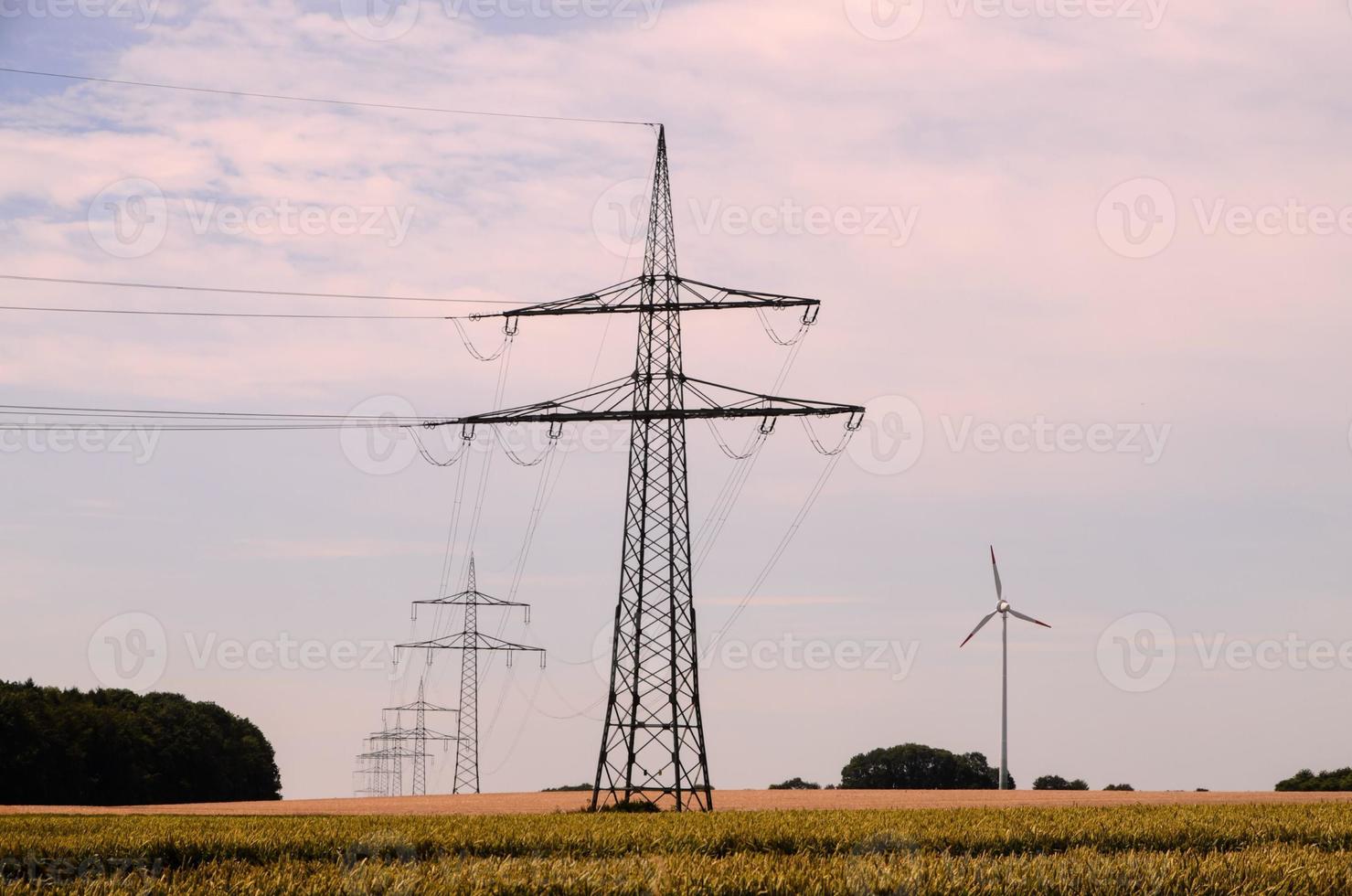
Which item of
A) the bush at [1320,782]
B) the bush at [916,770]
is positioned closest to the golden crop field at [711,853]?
the bush at [1320,782]

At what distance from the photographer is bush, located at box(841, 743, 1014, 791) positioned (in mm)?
178500

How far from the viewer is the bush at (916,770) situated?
586ft

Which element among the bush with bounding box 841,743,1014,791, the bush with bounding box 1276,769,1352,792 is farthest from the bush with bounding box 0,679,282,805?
the bush with bounding box 1276,769,1352,792

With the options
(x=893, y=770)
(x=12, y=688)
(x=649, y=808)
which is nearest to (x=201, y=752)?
(x=12, y=688)

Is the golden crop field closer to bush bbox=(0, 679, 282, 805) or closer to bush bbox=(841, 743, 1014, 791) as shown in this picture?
bush bbox=(0, 679, 282, 805)

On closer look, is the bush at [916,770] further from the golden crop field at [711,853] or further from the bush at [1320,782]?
the golden crop field at [711,853]

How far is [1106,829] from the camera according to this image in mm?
47969

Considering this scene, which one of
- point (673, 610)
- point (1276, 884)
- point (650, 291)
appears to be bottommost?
point (1276, 884)

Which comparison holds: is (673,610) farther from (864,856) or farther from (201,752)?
(201,752)

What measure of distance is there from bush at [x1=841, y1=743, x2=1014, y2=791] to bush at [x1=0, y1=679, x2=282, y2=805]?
67397 millimetres

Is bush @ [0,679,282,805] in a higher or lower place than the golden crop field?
higher

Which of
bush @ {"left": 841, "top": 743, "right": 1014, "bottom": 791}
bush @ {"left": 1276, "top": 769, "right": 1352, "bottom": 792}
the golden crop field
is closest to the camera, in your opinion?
the golden crop field

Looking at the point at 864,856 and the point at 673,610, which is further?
the point at 673,610

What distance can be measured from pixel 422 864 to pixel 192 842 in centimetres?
880
